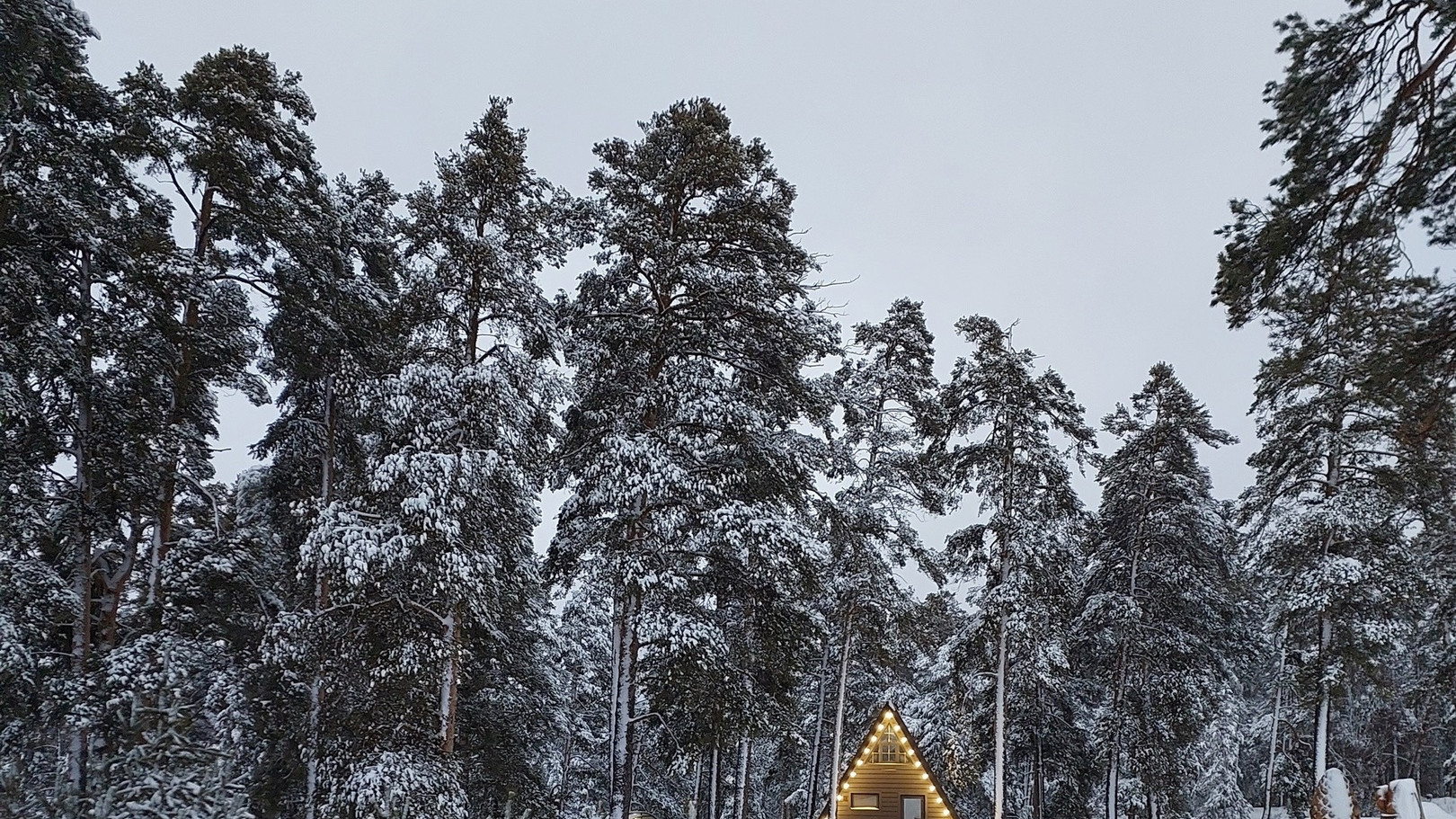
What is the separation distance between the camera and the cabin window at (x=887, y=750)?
20656 millimetres

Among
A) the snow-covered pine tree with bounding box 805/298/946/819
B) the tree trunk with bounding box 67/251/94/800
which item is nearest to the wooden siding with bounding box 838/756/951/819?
the snow-covered pine tree with bounding box 805/298/946/819

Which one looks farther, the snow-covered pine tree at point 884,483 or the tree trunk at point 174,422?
the snow-covered pine tree at point 884,483

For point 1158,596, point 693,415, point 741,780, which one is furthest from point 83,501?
point 1158,596

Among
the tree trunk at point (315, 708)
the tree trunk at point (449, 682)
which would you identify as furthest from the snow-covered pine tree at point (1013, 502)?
the tree trunk at point (315, 708)

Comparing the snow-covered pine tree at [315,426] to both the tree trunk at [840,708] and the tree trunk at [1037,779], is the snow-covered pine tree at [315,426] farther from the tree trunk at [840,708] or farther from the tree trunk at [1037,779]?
the tree trunk at [1037,779]

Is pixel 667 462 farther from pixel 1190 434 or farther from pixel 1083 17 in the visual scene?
pixel 1083 17

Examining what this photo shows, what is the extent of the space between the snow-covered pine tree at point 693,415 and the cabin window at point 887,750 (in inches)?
322

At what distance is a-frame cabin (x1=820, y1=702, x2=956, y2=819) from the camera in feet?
66.9

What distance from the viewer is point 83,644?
36.2ft

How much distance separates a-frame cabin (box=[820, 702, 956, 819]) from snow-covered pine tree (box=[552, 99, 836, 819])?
26.2ft

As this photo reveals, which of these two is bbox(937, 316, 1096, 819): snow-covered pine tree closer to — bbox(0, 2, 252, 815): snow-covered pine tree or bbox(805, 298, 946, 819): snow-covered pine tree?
bbox(805, 298, 946, 819): snow-covered pine tree

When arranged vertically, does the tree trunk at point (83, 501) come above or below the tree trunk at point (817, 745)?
above

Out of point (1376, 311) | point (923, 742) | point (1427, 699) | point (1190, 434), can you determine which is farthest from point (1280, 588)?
point (1427, 699)

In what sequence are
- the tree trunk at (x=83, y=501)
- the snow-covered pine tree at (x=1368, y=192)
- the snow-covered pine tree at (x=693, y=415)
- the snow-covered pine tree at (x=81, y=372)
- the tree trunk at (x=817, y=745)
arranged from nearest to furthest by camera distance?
the snow-covered pine tree at (x=1368, y=192) < the snow-covered pine tree at (x=81, y=372) < the tree trunk at (x=83, y=501) < the snow-covered pine tree at (x=693, y=415) < the tree trunk at (x=817, y=745)
